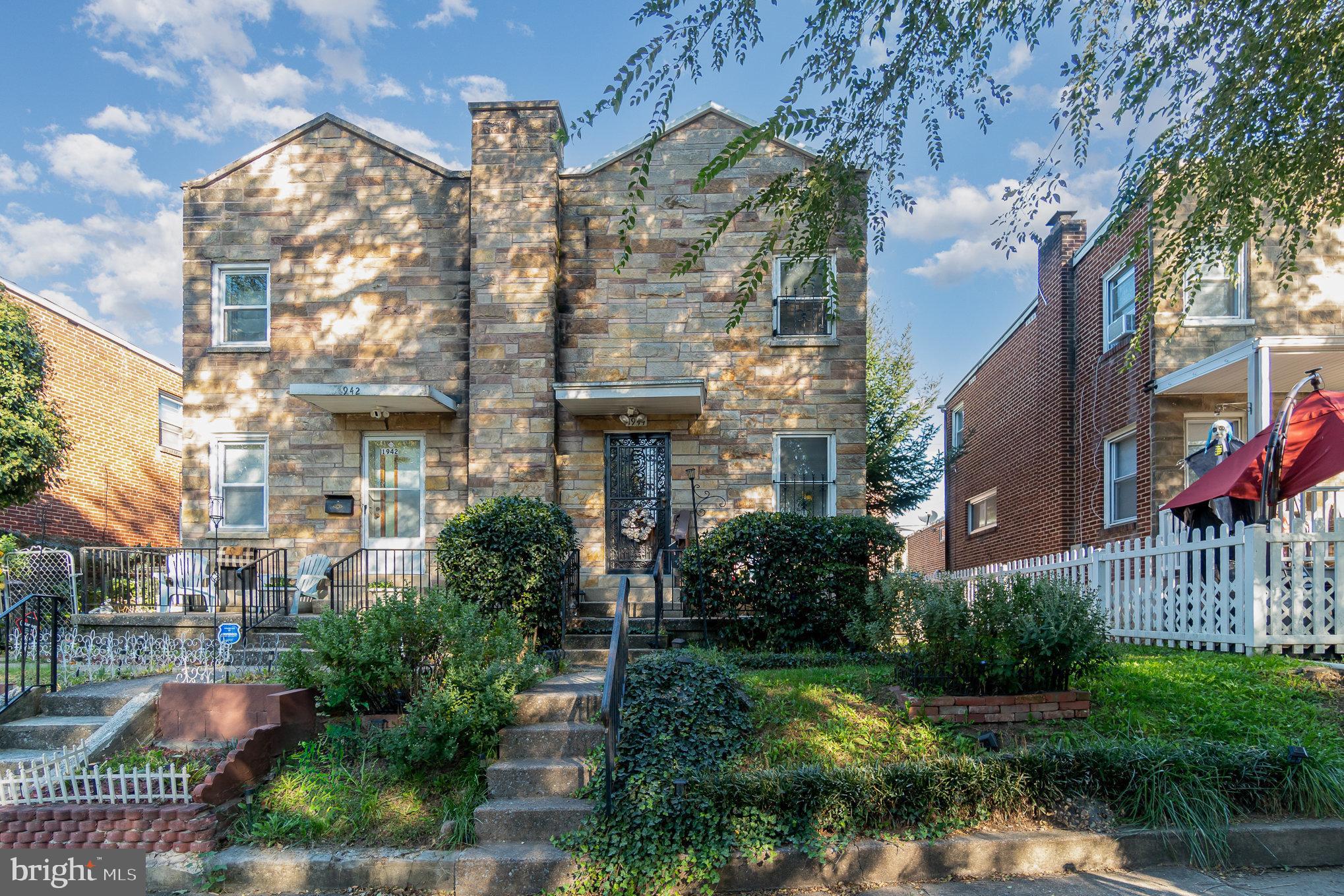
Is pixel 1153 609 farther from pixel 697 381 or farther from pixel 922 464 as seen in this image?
pixel 922 464

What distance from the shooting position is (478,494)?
11.7 metres

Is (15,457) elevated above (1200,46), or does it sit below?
below

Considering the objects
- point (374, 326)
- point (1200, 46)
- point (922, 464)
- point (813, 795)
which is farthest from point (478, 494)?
point (922, 464)

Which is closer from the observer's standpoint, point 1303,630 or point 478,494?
point 1303,630

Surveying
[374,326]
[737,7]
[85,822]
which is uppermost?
[737,7]

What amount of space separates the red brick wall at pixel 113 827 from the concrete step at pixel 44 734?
4.02 ft

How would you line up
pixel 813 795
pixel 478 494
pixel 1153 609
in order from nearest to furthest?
pixel 813 795 < pixel 1153 609 < pixel 478 494

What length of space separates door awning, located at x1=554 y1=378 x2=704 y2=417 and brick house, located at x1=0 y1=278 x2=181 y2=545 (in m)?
8.75

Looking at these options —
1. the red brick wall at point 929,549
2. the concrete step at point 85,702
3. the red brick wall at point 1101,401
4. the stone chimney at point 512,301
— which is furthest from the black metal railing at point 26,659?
the red brick wall at point 929,549

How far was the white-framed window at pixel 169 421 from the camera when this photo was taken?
2050cm

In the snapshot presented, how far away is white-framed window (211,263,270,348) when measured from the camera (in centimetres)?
1263

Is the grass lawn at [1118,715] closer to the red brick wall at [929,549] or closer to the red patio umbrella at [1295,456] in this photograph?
the red patio umbrella at [1295,456]

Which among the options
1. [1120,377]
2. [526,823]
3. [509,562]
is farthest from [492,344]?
[1120,377]

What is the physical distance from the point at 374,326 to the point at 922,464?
13.5 metres
